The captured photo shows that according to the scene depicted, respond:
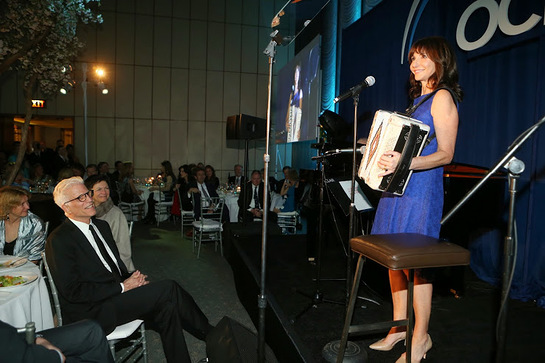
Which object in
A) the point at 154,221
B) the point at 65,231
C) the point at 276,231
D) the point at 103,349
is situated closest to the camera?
the point at 103,349

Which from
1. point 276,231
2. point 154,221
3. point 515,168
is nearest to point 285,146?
point 154,221

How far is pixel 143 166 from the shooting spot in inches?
413

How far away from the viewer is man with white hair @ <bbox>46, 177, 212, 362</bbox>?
2135 millimetres

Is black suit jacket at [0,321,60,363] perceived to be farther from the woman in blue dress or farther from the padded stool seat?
the woman in blue dress

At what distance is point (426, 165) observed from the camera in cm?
169

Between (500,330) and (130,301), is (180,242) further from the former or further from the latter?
(500,330)

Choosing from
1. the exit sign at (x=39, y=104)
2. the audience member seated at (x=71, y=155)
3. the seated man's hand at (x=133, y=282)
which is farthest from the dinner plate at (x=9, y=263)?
the exit sign at (x=39, y=104)

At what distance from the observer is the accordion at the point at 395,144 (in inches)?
63.8

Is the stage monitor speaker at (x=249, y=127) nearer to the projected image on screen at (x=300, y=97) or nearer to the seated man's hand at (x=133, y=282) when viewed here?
the projected image on screen at (x=300, y=97)

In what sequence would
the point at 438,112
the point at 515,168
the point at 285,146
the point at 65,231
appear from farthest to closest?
the point at 285,146, the point at 65,231, the point at 438,112, the point at 515,168

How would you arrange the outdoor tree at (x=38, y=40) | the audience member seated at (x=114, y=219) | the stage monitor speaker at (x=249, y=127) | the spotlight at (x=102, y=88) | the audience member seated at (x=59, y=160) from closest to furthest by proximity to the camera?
the audience member seated at (x=114, y=219) → the outdoor tree at (x=38, y=40) → the stage monitor speaker at (x=249, y=127) → the audience member seated at (x=59, y=160) → the spotlight at (x=102, y=88)

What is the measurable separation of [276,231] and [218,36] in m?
7.57

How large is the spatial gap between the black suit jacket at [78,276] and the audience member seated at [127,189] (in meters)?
5.70

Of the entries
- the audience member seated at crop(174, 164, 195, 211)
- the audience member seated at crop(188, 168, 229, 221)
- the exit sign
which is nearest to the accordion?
the audience member seated at crop(188, 168, 229, 221)
